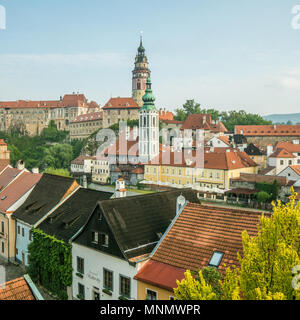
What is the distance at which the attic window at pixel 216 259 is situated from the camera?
12.4 m

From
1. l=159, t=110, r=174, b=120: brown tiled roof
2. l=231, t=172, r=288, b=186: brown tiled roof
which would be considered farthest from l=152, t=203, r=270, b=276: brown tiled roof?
l=159, t=110, r=174, b=120: brown tiled roof

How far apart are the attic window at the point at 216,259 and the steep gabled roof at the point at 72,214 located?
9157 millimetres

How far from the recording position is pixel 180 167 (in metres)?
59.7

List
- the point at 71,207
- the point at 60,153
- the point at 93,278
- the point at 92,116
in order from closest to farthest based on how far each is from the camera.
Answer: the point at 93,278 → the point at 71,207 → the point at 60,153 → the point at 92,116

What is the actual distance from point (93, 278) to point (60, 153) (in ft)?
255

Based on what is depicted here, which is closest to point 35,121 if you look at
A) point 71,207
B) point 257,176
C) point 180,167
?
point 180,167

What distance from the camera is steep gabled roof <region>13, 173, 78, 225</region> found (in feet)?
76.3

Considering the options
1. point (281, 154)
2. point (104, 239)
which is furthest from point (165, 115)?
point (104, 239)

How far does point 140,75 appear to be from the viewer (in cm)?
11506

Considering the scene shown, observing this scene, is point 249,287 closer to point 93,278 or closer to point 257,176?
point 93,278

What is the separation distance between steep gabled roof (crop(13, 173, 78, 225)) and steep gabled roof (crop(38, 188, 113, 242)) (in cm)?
69

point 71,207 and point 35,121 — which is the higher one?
point 35,121

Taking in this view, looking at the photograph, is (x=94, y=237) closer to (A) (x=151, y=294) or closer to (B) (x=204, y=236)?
(A) (x=151, y=294)

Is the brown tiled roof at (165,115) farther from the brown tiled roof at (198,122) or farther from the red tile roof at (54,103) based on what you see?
the red tile roof at (54,103)
